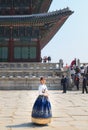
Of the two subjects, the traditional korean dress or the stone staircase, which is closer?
the traditional korean dress

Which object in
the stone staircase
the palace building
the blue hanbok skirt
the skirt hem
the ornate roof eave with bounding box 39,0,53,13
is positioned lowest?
the skirt hem

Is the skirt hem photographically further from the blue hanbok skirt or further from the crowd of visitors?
the crowd of visitors

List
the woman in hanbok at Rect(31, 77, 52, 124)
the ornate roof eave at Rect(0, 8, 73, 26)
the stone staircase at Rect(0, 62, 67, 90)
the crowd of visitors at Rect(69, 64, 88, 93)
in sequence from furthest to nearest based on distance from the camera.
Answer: the ornate roof eave at Rect(0, 8, 73, 26), the stone staircase at Rect(0, 62, 67, 90), the crowd of visitors at Rect(69, 64, 88, 93), the woman in hanbok at Rect(31, 77, 52, 124)

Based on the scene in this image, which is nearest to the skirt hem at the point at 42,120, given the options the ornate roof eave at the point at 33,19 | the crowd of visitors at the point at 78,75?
the crowd of visitors at the point at 78,75

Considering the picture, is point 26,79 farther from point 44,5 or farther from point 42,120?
point 44,5

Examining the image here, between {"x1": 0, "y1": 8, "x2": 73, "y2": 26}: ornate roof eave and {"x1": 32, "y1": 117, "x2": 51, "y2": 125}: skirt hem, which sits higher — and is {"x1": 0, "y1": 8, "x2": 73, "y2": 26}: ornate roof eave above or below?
above

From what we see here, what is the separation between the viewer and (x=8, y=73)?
3030 cm

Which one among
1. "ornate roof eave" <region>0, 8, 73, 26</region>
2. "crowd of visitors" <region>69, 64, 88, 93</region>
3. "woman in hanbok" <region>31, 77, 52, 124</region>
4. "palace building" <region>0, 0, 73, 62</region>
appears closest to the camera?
"woman in hanbok" <region>31, 77, 52, 124</region>

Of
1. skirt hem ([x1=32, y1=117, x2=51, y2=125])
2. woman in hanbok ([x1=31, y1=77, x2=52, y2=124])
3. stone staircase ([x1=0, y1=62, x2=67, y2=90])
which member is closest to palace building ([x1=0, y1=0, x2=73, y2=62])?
stone staircase ([x1=0, y1=62, x2=67, y2=90])

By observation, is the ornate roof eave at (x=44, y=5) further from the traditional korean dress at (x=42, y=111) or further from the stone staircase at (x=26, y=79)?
the traditional korean dress at (x=42, y=111)

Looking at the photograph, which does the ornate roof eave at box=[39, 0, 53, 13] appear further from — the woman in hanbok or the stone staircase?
the woman in hanbok

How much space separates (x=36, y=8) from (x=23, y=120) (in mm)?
34275

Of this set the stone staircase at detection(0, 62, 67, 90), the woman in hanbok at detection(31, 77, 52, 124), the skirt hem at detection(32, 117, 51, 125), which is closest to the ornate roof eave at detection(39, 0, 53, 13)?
the stone staircase at detection(0, 62, 67, 90)

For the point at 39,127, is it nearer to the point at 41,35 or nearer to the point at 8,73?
the point at 8,73
